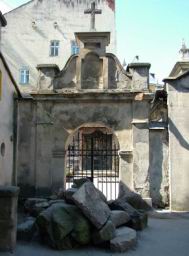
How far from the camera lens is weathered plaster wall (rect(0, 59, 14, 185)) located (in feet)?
32.2

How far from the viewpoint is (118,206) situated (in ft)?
26.3

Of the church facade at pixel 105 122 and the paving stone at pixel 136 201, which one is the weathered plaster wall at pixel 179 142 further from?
the paving stone at pixel 136 201

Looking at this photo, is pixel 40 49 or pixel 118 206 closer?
pixel 118 206

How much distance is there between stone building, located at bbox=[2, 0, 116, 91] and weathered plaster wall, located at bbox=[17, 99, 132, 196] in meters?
15.4

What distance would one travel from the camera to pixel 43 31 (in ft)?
Answer: 86.0

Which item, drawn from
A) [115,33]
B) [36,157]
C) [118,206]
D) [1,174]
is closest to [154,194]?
[118,206]

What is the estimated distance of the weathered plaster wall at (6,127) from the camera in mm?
9828

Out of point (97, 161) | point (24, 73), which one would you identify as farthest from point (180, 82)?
point (24, 73)

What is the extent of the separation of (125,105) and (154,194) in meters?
2.83

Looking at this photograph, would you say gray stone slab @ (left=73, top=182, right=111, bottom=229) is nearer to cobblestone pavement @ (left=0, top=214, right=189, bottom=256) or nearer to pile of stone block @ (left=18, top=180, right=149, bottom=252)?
pile of stone block @ (left=18, top=180, right=149, bottom=252)

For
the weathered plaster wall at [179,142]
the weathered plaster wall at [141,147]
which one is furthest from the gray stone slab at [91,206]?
the weathered plaster wall at [179,142]

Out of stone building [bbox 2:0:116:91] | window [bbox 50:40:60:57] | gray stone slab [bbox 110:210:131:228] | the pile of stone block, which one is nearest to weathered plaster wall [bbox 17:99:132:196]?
gray stone slab [bbox 110:210:131:228]

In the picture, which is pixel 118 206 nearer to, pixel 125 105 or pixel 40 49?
pixel 125 105

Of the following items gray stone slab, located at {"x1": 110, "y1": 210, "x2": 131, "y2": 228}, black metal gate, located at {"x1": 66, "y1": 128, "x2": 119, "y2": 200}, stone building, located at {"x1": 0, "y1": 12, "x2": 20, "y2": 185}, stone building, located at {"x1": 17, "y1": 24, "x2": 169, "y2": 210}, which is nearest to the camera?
gray stone slab, located at {"x1": 110, "y1": 210, "x2": 131, "y2": 228}
